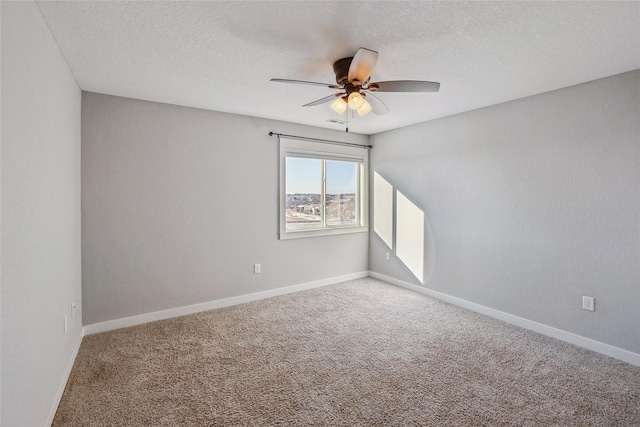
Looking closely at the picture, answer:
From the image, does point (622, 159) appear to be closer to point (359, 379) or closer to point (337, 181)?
point (359, 379)

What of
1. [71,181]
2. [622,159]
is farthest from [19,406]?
[622,159]

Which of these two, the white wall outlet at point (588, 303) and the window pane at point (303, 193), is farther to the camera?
the window pane at point (303, 193)

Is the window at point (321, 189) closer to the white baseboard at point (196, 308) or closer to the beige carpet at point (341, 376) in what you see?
the white baseboard at point (196, 308)

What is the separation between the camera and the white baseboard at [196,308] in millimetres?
3076

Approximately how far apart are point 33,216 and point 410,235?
3908mm

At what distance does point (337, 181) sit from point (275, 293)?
6.26 ft

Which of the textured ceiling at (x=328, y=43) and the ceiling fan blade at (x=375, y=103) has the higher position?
the textured ceiling at (x=328, y=43)

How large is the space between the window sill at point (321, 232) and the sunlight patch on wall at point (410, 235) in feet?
2.13

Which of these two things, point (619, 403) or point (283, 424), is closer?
point (283, 424)

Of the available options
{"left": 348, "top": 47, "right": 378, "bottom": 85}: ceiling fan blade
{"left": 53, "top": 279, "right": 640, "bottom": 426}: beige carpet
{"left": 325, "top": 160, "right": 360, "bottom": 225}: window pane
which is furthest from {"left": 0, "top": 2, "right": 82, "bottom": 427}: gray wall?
{"left": 325, "top": 160, "right": 360, "bottom": 225}: window pane

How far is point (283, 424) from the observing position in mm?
1822

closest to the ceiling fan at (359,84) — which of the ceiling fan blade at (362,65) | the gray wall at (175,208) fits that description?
the ceiling fan blade at (362,65)

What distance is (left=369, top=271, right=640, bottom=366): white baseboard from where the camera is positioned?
8.39 ft

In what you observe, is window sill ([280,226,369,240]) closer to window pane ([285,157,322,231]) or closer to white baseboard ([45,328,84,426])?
window pane ([285,157,322,231])
